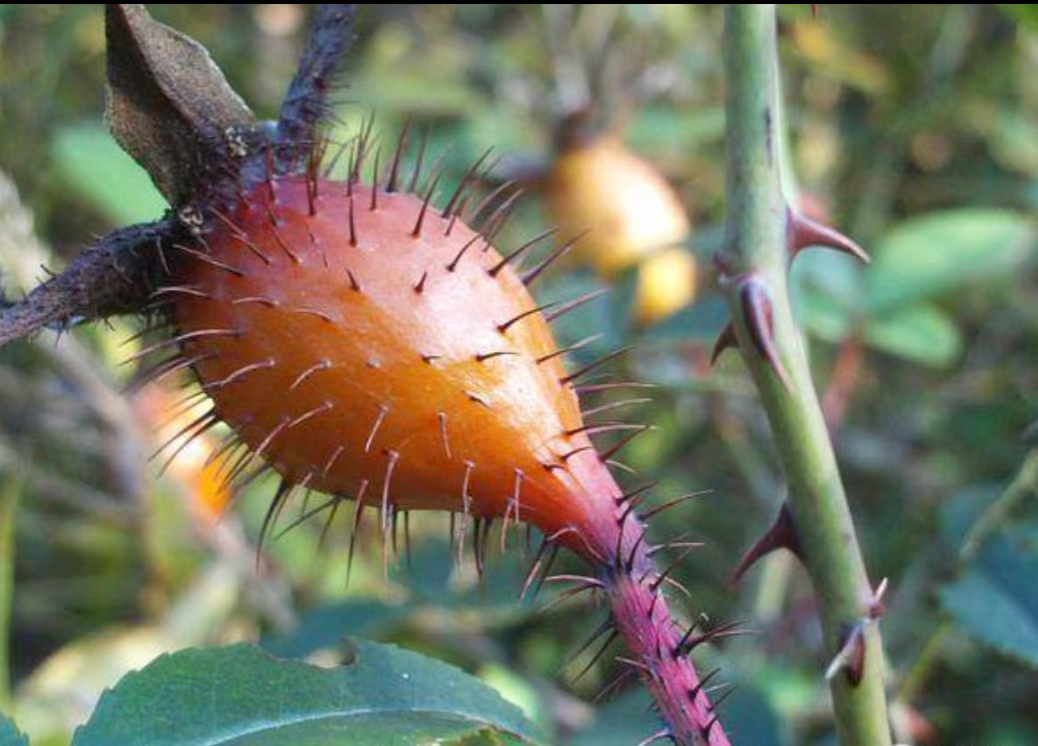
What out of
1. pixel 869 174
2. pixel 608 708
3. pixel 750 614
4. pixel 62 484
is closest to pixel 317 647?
pixel 608 708

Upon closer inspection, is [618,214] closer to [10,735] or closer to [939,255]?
[939,255]

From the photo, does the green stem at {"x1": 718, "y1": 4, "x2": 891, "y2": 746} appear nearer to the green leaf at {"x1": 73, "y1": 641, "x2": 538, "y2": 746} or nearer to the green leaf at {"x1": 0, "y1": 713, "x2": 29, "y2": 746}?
the green leaf at {"x1": 73, "y1": 641, "x2": 538, "y2": 746}

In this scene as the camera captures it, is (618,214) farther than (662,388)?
Yes

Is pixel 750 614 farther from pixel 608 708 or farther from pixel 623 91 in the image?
pixel 623 91

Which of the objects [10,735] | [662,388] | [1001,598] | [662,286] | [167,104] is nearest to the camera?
[10,735]

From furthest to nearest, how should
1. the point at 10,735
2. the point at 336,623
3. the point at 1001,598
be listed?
the point at 336,623 → the point at 1001,598 → the point at 10,735

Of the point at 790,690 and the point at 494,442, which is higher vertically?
the point at 494,442

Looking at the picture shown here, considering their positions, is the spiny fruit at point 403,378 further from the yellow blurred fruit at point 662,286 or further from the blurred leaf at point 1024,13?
the yellow blurred fruit at point 662,286

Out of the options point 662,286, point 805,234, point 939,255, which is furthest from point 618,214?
point 805,234
